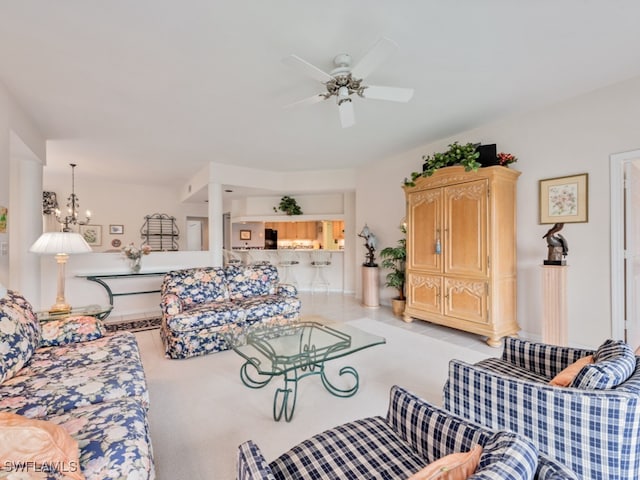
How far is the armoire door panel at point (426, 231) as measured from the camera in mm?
4070

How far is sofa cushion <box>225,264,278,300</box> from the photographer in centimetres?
407

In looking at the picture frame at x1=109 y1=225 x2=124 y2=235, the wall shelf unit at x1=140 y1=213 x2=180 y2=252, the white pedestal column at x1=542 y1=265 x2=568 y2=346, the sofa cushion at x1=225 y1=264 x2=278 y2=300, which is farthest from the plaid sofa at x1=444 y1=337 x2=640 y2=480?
the picture frame at x1=109 y1=225 x2=124 y2=235

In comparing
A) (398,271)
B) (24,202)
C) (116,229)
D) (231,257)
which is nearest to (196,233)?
(231,257)

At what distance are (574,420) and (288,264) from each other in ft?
22.0

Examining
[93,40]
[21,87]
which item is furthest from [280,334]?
[21,87]

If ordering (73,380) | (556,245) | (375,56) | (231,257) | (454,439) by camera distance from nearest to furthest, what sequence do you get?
(454,439), (73,380), (375,56), (556,245), (231,257)

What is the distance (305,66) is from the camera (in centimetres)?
214

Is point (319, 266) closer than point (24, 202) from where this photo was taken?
No

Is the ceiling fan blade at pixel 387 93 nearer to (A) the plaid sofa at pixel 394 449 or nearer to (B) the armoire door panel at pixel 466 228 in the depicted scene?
(B) the armoire door panel at pixel 466 228

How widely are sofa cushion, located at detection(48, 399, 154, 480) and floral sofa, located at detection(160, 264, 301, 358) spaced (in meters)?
1.39

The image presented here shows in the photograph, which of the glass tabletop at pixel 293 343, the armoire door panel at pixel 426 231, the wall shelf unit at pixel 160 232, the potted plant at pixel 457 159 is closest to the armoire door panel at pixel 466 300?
the armoire door panel at pixel 426 231

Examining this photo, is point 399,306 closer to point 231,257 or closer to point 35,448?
point 35,448

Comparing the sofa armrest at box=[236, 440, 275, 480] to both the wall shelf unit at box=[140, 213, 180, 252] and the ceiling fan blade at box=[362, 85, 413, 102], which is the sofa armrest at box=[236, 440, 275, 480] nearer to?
the ceiling fan blade at box=[362, 85, 413, 102]

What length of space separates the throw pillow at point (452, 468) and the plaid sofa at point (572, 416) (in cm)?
63
